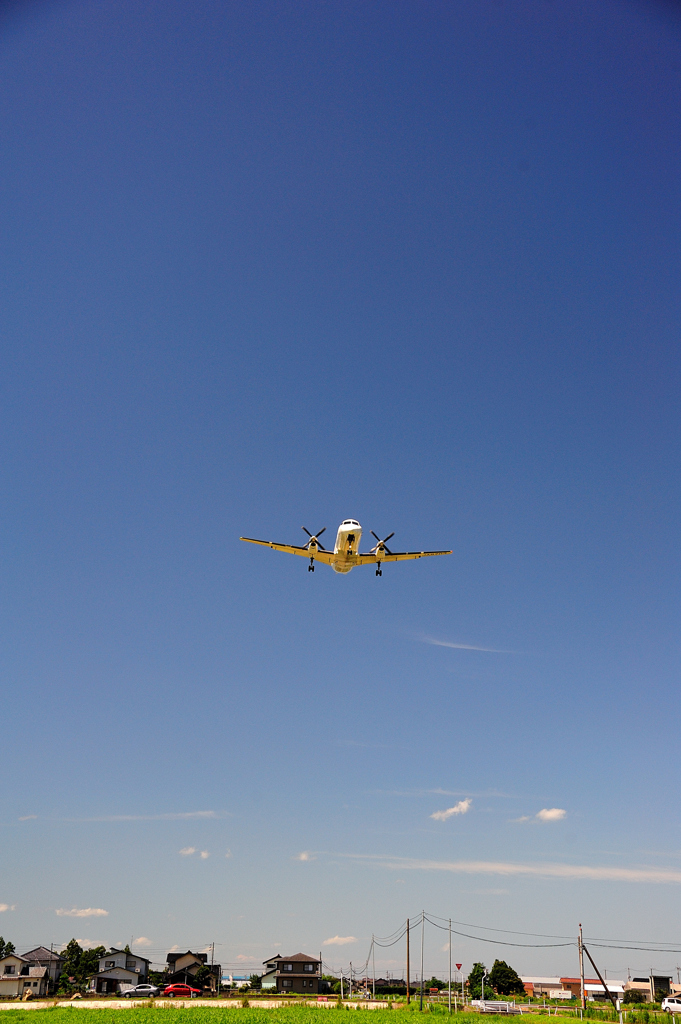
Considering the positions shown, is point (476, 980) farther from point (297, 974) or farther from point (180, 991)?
point (180, 991)

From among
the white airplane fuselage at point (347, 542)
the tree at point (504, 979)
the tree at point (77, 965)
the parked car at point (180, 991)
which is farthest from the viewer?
the tree at point (504, 979)

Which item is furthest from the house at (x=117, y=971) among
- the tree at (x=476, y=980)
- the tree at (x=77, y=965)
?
the tree at (x=476, y=980)

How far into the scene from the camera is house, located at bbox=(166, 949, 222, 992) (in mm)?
102875

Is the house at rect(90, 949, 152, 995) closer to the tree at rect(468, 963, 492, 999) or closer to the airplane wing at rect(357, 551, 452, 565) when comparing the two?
the tree at rect(468, 963, 492, 999)

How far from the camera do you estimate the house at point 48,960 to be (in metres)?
101

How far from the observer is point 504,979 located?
120062 millimetres

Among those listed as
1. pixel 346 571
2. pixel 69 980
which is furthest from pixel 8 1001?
pixel 346 571

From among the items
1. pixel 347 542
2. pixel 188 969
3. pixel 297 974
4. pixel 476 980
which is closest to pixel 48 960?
pixel 188 969

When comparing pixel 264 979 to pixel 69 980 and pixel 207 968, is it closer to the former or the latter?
pixel 207 968

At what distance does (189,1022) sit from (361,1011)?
828 inches

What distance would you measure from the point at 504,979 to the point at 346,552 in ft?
336

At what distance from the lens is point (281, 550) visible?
68.4m

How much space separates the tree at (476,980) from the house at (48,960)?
71.3 meters

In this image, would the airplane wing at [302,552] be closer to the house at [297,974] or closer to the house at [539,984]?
the house at [297,974]
